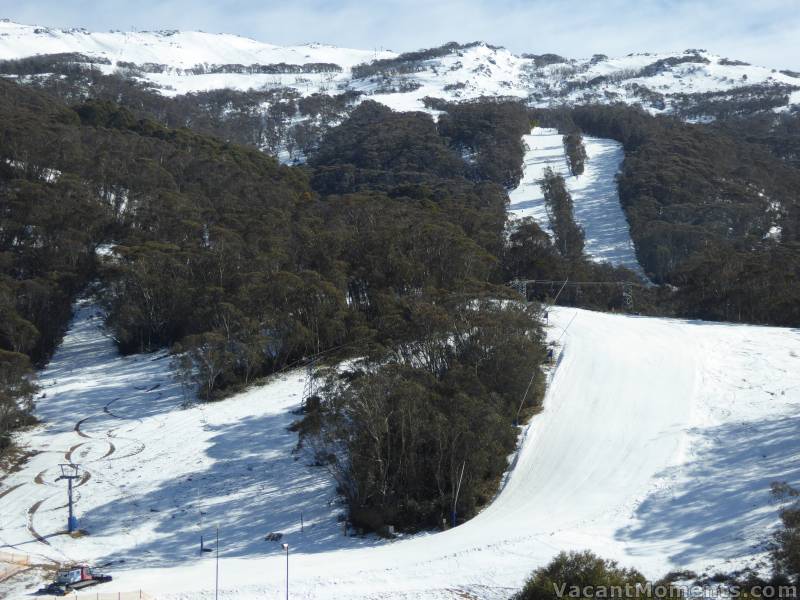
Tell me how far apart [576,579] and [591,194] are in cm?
6888

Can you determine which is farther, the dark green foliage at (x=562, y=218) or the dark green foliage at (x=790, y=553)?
the dark green foliage at (x=562, y=218)

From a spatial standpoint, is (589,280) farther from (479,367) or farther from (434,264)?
(479,367)

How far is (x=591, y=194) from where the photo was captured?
257ft

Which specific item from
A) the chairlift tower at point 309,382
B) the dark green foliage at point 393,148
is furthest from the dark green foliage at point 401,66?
the chairlift tower at point 309,382

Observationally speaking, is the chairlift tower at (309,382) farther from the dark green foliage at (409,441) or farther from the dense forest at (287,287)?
the dark green foliage at (409,441)

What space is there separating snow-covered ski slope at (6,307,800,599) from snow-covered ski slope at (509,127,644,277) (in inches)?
1260

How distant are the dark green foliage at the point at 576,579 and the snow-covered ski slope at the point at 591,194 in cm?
4960

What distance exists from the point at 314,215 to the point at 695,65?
166193mm

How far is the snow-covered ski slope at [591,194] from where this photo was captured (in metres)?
65.7

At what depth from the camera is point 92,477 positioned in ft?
81.6

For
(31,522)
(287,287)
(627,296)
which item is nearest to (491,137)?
(627,296)

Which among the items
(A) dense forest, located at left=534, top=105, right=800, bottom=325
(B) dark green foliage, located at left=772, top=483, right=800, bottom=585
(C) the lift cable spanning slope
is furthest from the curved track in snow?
(C) the lift cable spanning slope

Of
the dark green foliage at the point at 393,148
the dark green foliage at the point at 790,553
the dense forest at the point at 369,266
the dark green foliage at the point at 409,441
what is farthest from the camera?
the dark green foliage at the point at 393,148

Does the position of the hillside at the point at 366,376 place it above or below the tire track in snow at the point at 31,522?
above
